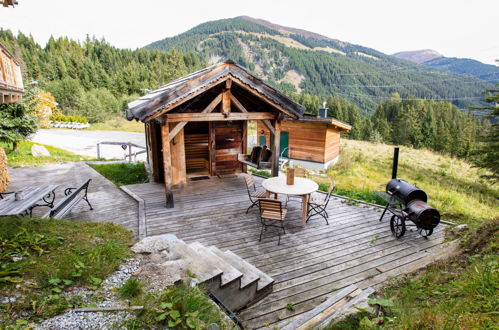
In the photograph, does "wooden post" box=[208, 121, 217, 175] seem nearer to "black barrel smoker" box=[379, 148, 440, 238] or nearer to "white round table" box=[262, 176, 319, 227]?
"white round table" box=[262, 176, 319, 227]

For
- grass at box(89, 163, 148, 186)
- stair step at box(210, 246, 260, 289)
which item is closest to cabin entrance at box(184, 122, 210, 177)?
grass at box(89, 163, 148, 186)

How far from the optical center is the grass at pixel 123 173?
1061 cm

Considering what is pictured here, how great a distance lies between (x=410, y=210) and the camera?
5.88 metres

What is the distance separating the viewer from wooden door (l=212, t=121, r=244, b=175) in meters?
9.88

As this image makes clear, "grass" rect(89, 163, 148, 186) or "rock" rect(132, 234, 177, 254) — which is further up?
"rock" rect(132, 234, 177, 254)

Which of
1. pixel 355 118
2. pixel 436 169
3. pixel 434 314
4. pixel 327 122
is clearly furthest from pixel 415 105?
pixel 434 314

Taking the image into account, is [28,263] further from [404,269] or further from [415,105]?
[415,105]

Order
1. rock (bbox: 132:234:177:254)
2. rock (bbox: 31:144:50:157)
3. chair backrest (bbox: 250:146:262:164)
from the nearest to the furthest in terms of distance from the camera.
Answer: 1. rock (bbox: 132:234:177:254)
2. chair backrest (bbox: 250:146:262:164)
3. rock (bbox: 31:144:50:157)

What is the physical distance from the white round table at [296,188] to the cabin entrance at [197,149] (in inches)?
144

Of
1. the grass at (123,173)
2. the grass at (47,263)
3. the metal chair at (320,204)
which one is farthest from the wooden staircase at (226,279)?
the grass at (123,173)

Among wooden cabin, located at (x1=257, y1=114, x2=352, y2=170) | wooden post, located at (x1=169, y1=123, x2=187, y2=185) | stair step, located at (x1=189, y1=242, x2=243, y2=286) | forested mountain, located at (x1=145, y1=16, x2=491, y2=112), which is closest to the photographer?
stair step, located at (x1=189, y1=242, x2=243, y2=286)

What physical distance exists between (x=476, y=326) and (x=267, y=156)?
23.4ft

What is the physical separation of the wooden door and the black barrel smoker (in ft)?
17.6

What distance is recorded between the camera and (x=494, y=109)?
53.2 ft
